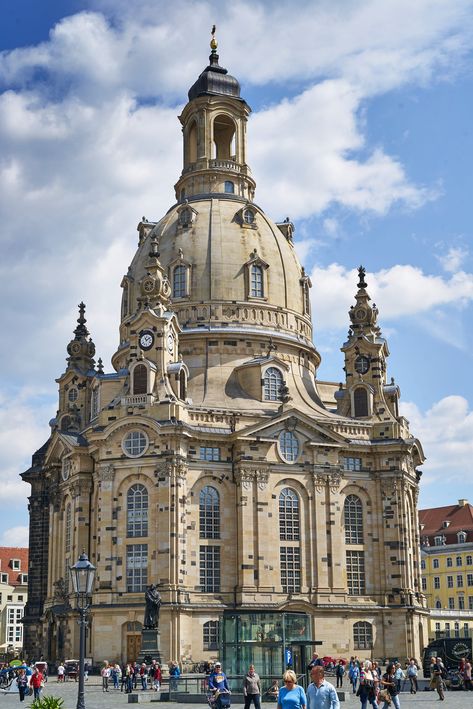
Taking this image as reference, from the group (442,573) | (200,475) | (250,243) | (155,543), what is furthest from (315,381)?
(442,573)

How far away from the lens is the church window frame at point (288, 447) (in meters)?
74.9

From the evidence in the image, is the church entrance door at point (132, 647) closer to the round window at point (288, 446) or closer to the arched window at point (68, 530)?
the arched window at point (68, 530)

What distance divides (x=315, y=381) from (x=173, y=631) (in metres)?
27.5

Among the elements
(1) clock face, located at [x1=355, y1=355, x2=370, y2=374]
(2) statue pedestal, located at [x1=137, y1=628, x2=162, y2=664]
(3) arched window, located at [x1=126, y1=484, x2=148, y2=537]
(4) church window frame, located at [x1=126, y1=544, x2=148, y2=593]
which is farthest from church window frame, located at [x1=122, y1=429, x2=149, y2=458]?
(1) clock face, located at [x1=355, y1=355, x2=370, y2=374]

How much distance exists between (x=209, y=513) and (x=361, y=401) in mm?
16953

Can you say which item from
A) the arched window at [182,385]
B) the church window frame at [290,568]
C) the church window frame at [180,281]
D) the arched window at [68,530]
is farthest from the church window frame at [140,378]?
the church window frame at [290,568]

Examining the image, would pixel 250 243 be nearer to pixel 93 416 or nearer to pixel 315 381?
pixel 315 381

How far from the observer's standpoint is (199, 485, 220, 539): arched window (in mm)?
72438

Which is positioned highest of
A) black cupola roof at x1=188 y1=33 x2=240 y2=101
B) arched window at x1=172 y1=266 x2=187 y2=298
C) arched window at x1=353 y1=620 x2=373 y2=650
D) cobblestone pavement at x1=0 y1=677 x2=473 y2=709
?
black cupola roof at x1=188 y1=33 x2=240 y2=101

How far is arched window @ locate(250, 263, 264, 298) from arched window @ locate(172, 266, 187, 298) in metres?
5.30

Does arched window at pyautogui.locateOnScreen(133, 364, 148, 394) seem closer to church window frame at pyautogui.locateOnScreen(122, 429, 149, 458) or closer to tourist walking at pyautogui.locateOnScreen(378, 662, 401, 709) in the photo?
church window frame at pyautogui.locateOnScreen(122, 429, 149, 458)

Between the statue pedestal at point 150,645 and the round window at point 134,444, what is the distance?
12588mm

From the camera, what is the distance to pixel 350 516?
76.9 meters

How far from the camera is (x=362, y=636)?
74.2 metres
